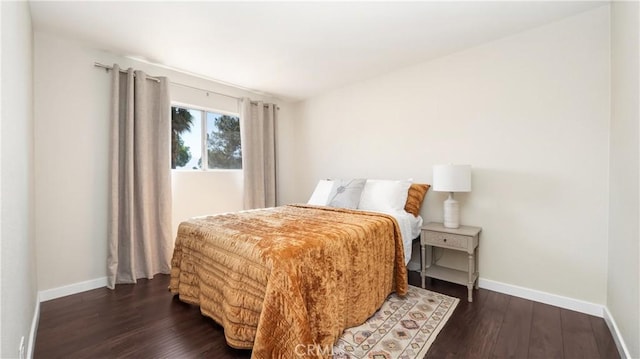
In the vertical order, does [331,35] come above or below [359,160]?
above

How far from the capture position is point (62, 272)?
246 cm

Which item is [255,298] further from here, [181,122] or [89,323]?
[181,122]

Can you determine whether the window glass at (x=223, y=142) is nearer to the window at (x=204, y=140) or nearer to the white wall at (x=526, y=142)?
the window at (x=204, y=140)

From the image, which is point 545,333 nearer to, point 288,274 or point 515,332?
point 515,332

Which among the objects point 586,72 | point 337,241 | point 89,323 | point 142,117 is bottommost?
point 89,323

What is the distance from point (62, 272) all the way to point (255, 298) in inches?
89.3

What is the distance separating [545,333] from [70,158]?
14.0 feet

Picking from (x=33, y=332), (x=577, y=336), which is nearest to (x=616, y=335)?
(x=577, y=336)

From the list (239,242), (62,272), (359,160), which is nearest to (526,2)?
(359,160)

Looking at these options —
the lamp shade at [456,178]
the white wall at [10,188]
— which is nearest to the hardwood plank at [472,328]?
the lamp shade at [456,178]

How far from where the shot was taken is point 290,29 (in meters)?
2.33

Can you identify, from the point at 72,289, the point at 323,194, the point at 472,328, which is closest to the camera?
the point at 472,328

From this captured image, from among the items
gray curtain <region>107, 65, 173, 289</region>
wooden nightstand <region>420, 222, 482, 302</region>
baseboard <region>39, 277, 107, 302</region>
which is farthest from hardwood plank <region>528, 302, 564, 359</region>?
baseboard <region>39, 277, 107, 302</region>

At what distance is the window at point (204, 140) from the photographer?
3371 mm
